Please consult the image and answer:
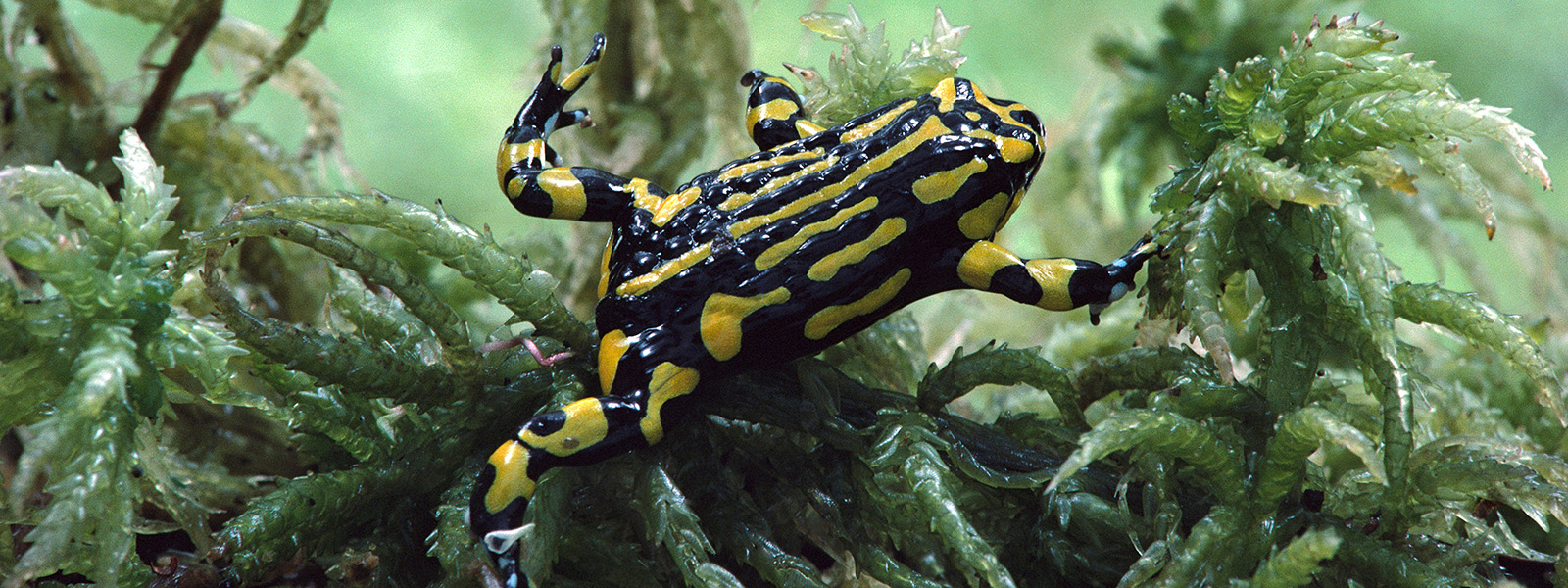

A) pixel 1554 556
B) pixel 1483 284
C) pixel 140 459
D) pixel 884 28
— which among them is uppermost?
pixel 1483 284

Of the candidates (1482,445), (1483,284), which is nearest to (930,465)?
(1482,445)

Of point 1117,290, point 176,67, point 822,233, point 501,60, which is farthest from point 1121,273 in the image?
point 501,60

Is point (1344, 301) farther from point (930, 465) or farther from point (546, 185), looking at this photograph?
point (546, 185)

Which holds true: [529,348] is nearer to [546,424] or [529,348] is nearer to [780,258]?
[546,424]

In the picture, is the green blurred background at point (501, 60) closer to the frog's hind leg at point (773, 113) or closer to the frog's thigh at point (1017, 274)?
the frog's hind leg at point (773, 113)

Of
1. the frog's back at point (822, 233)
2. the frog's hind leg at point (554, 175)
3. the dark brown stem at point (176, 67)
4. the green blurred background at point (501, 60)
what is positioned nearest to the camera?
the frog's back at point (822, 233)

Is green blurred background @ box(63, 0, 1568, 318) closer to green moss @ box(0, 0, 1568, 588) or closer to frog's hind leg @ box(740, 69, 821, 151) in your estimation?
frog's hind leg @ box(740, 69, 821, 151)

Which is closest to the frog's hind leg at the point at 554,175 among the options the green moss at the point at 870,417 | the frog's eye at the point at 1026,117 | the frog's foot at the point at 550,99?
the frog's foot at the point at 550,99
